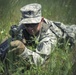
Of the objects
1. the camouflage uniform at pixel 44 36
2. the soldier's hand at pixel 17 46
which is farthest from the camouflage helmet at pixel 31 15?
the soldier's hand at pixel 17 46

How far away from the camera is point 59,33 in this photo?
4.70 meters

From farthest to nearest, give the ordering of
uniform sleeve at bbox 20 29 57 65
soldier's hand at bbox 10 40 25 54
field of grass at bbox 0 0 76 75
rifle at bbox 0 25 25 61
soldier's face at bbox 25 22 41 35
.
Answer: rifle at bbox 0 25 25 61 < soldier's face at bbox 25 22 41 35 < uniform sleeve at bbox 20 29 57 65 < soldier's hand at bbox 10 40 25 54 < field of grass at bbox 0 0 76 75

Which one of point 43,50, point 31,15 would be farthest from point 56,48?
point 31,15

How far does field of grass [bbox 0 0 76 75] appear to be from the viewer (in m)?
3.70

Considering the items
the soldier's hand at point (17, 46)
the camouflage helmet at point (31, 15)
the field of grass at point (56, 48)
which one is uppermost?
the camouflage helmet at point (31, 15)

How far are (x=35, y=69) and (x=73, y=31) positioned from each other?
1.23 metres

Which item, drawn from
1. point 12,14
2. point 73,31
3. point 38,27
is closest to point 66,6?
point 12,14

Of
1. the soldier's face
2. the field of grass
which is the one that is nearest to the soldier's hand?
the field of grass

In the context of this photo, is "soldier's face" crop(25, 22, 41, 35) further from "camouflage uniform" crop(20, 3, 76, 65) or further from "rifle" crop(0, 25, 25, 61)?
"rifle" crop(0, 25, 25, 61)

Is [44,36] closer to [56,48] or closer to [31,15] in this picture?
[31,15]

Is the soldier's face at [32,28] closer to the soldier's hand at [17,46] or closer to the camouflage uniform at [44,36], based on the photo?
the camouflage uniform at [44,36]

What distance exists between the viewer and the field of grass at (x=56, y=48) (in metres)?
3.70

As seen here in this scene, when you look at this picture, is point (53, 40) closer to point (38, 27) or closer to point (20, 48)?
point (38, 27)

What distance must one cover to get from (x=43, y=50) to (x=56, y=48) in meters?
0.27
